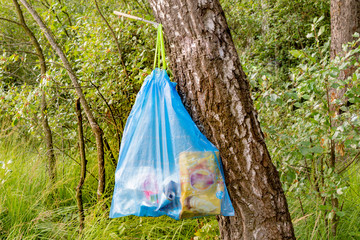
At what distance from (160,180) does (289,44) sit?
251 inches

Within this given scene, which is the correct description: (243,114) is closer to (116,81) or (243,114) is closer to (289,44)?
(116,81)

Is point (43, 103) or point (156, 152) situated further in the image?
point (43, 103)

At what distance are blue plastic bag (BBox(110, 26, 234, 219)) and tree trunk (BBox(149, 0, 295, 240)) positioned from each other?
0.07 metres

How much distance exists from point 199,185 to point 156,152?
25 cm

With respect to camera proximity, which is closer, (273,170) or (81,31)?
(273,170)

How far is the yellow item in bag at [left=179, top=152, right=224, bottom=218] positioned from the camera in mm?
1277

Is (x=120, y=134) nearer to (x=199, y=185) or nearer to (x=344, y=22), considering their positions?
(x=199, y=185)

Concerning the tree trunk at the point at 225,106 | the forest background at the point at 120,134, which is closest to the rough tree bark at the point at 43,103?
the forest background at the point at 120,134

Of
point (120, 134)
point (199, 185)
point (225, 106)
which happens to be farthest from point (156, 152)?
point (120, 134)

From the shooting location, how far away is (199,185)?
4.25 feet

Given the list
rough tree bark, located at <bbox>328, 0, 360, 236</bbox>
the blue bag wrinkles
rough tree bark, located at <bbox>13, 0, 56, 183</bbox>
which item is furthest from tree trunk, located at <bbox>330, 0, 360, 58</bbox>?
rough tree bark, located at <bbox>13, 0, 56, 183</bbox>

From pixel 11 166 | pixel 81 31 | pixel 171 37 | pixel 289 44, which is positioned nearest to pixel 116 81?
pixel 81 31

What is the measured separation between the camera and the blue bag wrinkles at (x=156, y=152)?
4.41ft

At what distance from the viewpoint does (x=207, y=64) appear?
4.56 ft
